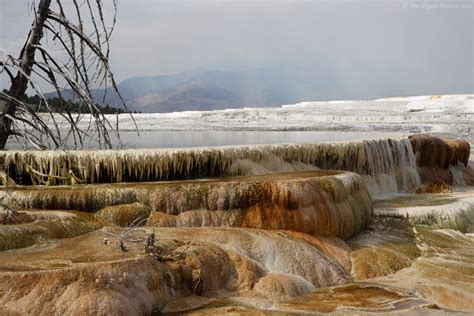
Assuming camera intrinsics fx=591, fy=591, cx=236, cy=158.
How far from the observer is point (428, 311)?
5113 mm

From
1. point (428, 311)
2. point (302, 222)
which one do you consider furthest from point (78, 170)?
point (428, 311)

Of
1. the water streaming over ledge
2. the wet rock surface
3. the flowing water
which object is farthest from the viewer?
the water streaming over ledge

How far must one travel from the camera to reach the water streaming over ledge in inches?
327

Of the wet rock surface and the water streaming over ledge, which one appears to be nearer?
the wet rock surface

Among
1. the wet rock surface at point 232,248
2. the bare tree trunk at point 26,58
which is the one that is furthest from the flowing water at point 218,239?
the bare tree trunk at point 26,58

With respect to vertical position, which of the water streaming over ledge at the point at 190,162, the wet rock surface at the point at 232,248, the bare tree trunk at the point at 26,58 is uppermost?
the bare tree trunk at the point at 26,58

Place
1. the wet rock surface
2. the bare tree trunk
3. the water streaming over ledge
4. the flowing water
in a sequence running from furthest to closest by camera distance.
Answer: the water streaming over ledge
the bare tree trunk
the flowing water
the wet rock surface

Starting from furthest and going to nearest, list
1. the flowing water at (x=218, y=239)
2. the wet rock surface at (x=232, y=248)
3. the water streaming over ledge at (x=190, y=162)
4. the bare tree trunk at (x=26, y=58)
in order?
the water streaming over ledge at (x=190, y=162)
the bare tree trunk at (x=26, y=58)
the flowing water at (x=218, y=239)
the wet rock surface at (x=232, y=248)

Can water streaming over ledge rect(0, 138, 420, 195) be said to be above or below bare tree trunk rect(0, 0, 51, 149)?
below

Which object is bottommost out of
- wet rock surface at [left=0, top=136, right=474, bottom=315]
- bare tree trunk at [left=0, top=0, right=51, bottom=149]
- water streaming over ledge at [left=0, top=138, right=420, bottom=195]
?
wet rock surface at [left=0, top=136, right=474, bottom=315]

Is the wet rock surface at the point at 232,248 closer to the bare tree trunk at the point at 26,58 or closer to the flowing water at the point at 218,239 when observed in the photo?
the flowing water at the point at 218,239

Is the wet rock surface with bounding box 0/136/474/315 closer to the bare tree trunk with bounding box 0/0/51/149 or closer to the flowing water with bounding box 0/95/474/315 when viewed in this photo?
the flowing water with bounding box 0/95/474/315

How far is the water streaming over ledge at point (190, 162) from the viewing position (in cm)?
831

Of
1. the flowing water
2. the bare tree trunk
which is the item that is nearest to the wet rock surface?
the flowing water
